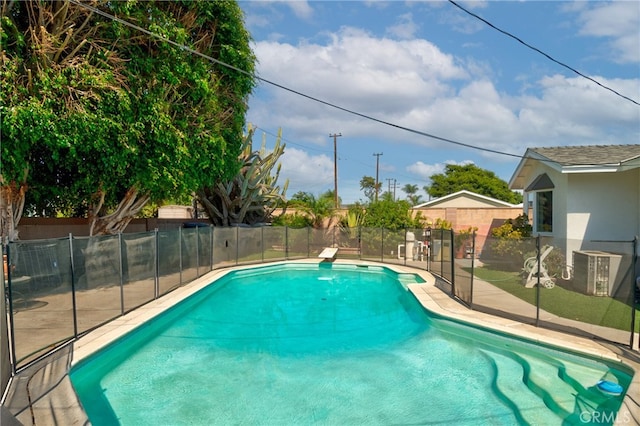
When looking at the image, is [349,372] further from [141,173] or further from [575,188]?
[575,188]

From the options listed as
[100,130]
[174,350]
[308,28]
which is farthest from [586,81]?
[100,130]

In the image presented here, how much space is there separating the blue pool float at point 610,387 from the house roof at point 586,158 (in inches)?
293

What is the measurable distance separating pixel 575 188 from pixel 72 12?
13231mm

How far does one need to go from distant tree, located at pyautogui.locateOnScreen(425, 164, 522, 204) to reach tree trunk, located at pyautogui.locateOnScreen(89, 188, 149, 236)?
147ft

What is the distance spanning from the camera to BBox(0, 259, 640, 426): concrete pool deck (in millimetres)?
3518

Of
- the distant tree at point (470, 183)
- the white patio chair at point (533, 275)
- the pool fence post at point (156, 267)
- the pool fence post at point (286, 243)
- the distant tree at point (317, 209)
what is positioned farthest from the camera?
the distant tree at point (470, 183)

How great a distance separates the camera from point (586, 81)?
9055 millimetres

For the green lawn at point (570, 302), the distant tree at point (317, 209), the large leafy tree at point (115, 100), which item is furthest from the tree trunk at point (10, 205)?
the distant tree at point (317, 209)

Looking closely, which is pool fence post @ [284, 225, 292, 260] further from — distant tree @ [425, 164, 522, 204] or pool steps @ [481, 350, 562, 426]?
distant tree @ [425, 164, 522, 204]

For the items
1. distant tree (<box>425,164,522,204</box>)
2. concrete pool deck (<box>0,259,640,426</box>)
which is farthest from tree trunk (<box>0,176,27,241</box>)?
distant tree (<box>425,164,522,204</box>)

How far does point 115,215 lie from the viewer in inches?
473

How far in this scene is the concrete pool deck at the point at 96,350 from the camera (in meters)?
3.52

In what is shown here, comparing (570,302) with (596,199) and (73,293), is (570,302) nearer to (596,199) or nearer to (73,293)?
(596,199)

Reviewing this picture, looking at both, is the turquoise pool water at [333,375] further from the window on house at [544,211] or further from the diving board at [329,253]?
the diving board at [329,253]
